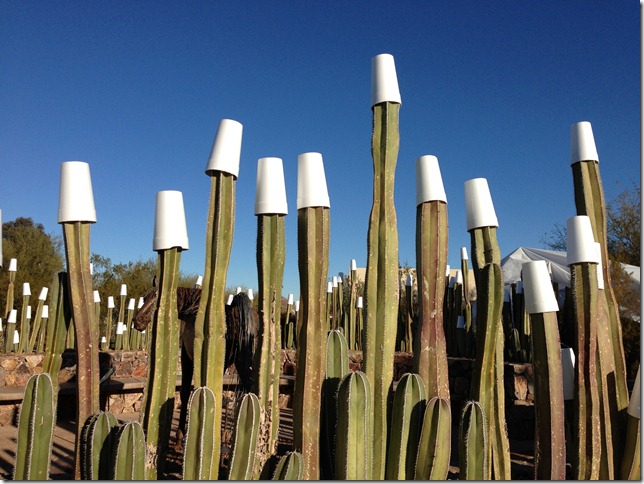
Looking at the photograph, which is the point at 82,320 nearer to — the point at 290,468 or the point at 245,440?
the point at 245,440

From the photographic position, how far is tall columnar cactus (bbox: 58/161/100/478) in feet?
7.43

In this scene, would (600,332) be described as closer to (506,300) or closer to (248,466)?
(248,466)

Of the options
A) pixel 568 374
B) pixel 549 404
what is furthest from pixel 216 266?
pixel 568 374

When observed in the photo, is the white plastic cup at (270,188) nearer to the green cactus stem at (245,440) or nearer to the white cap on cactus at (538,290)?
the green cactus stem at (245,440)

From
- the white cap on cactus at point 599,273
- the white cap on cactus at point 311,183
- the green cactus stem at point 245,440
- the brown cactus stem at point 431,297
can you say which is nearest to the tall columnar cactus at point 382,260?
the brown cactus stem at point 431,297

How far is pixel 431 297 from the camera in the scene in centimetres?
247

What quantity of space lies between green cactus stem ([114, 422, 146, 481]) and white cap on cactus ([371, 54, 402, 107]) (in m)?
1.82

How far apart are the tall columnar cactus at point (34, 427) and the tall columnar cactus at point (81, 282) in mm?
119

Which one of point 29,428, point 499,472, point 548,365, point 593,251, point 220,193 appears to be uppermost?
point 220,193

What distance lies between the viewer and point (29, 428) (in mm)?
2234

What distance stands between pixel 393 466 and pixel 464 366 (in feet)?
17.7

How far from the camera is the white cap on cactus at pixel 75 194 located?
2.29m

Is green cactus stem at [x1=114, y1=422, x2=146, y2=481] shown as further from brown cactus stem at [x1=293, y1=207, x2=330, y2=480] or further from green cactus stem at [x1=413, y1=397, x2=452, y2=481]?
green cactus stem at [x1=413, y1=397, x2=452, y2=481]

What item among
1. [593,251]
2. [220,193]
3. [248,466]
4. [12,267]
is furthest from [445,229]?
[12,267]
